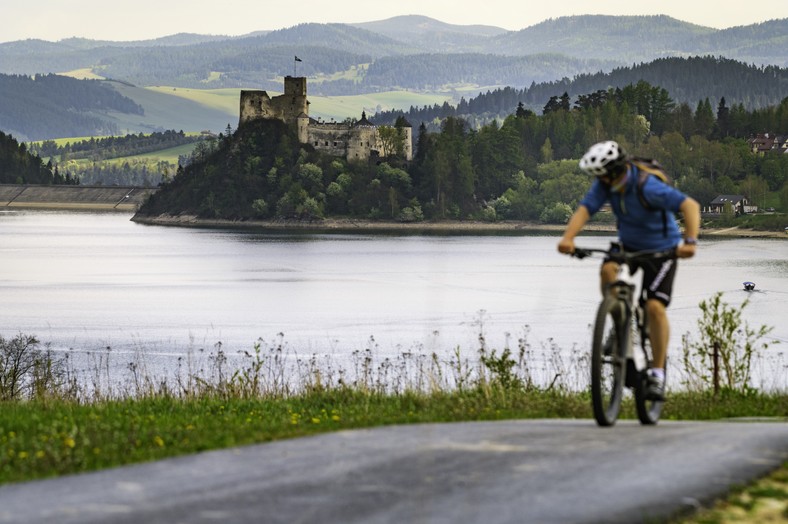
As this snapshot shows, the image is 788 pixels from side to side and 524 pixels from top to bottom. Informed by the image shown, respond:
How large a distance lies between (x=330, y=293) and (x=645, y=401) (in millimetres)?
72529

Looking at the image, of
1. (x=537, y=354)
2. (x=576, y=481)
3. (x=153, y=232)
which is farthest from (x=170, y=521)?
(x=153, y=232)

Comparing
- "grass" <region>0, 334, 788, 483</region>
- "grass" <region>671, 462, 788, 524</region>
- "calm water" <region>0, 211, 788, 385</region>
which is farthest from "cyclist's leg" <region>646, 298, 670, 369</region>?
"calm water" <region>0, 211, 788, 385</region>

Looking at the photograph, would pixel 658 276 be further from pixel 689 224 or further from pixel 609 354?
pixel 609 354

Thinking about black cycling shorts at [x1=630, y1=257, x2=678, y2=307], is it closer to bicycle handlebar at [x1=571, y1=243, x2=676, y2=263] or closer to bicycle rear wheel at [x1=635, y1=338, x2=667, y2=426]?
bicycle handlebar at [x1=571, y1=243, x2=676, y2=263]

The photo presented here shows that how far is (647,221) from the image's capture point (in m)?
11.7

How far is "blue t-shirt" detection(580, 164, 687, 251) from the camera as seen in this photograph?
11.5 metres

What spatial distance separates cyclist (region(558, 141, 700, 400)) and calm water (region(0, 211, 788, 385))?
1058 cm

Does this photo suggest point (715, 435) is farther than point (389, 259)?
No

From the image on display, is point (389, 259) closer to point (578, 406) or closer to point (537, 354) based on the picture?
point (537, 354)

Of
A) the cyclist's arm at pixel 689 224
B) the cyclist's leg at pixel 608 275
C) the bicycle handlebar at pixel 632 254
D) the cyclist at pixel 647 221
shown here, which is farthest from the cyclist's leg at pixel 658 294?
the cyclist's leg at pixel 608 275

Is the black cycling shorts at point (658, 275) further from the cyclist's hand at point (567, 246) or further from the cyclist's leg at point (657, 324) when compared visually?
the cyclist's hand at point (567, 246)

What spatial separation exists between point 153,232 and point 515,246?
6634 cm

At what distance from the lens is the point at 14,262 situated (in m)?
113

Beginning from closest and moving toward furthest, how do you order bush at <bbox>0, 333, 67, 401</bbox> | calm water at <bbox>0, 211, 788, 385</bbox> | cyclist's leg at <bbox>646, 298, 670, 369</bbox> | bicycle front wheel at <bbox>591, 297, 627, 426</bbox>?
bicycle front wheel at <bbox>591, 297, 627, 426</bbox> < cyclist's leg at <bbox>646, 298, 670, 369</bbox> < bush at <bbox>0, 333, 67, 401</bbox> < calm water at <bbox>0, 211, 788, 385</bbox>
